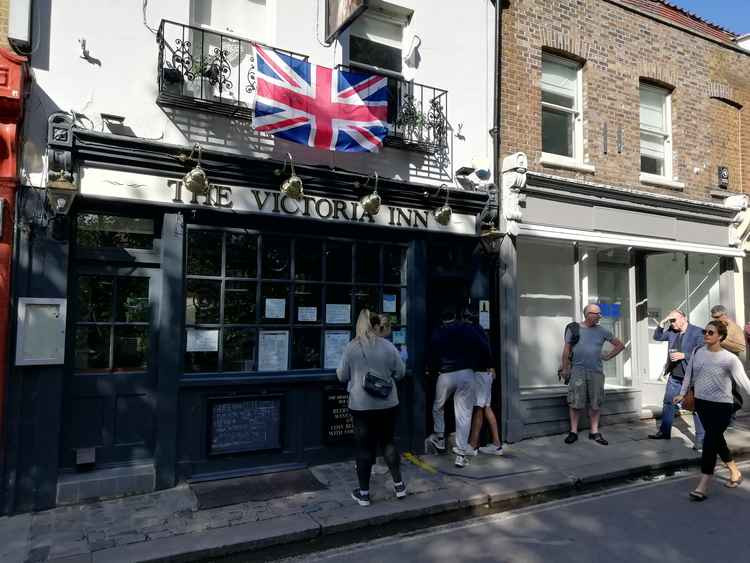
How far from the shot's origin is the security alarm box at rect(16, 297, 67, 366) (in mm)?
5156

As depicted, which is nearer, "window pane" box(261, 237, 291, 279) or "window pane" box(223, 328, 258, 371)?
"window pane" box(223, 328, 258, 371)

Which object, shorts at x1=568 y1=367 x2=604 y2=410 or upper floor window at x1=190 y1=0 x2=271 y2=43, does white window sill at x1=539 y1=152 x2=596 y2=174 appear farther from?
upper floor window at x1=190 y1=0 x2=271 y2=43

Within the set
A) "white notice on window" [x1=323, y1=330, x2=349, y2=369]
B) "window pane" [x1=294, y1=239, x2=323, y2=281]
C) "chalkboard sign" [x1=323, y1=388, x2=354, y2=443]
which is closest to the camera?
"chalkboard sign" [x1=323, y1=388, x2=354, y2=443]

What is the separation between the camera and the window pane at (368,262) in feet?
23.3

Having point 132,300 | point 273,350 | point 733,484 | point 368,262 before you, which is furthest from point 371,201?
point 733,484

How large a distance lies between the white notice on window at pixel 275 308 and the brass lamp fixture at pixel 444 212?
2423mm

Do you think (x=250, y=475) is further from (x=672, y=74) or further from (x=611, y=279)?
(x=672, y=74)

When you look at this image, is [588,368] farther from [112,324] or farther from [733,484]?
[112,324]

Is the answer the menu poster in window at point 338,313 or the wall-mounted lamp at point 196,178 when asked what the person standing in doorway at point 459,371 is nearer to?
the menu poster in window at point 338,313

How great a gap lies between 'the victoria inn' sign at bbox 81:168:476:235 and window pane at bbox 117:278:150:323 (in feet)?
3.05

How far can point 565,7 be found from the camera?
29.7 feet

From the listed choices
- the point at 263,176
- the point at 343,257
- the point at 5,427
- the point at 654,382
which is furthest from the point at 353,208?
the point at 654,382

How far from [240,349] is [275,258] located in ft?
3.84

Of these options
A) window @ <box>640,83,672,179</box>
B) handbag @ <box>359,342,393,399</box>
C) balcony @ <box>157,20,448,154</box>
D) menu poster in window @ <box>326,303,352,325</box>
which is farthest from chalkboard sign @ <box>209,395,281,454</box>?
window @ <box>640,83,672,179</box>
